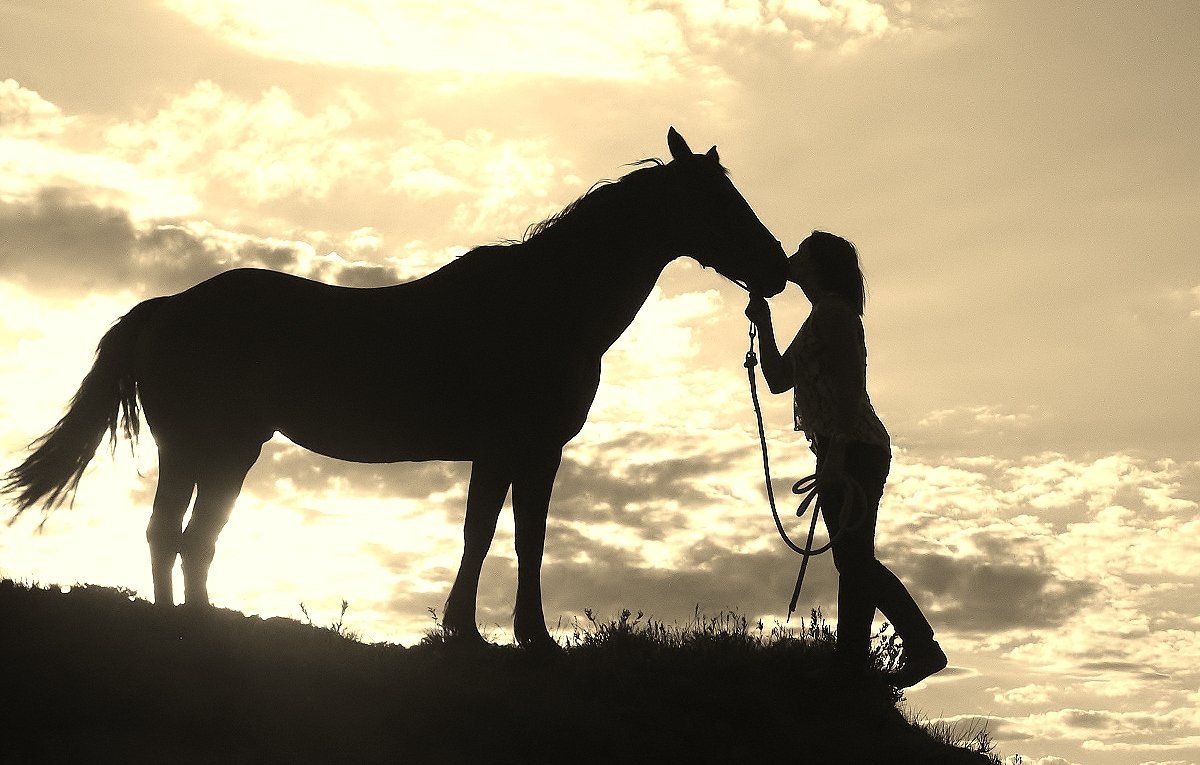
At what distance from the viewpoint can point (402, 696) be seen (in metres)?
7.54

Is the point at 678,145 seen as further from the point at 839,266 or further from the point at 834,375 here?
the point at 834,375

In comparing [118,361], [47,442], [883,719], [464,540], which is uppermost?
[118,361]

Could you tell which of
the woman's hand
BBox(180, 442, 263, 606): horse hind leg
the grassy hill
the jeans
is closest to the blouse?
the jeans

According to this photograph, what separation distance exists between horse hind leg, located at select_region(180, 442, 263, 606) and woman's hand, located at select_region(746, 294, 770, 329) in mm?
3799

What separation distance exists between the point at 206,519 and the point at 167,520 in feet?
0.93

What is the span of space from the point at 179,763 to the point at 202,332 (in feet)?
12.1

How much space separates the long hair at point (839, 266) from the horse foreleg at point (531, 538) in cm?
220

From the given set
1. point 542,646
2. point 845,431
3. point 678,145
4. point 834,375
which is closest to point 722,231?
point 678,145

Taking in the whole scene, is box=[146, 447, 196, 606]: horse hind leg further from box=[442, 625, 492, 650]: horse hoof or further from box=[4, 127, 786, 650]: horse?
box=[442, 625, 492, 650]: horse hoof

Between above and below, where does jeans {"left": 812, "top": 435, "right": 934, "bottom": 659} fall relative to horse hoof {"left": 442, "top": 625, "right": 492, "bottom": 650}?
above

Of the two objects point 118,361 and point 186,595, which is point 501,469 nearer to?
point 186,595

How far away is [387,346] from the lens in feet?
29.6

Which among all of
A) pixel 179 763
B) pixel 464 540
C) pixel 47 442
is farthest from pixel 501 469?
pixel 47 442

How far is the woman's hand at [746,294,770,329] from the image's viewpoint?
27.8ft
